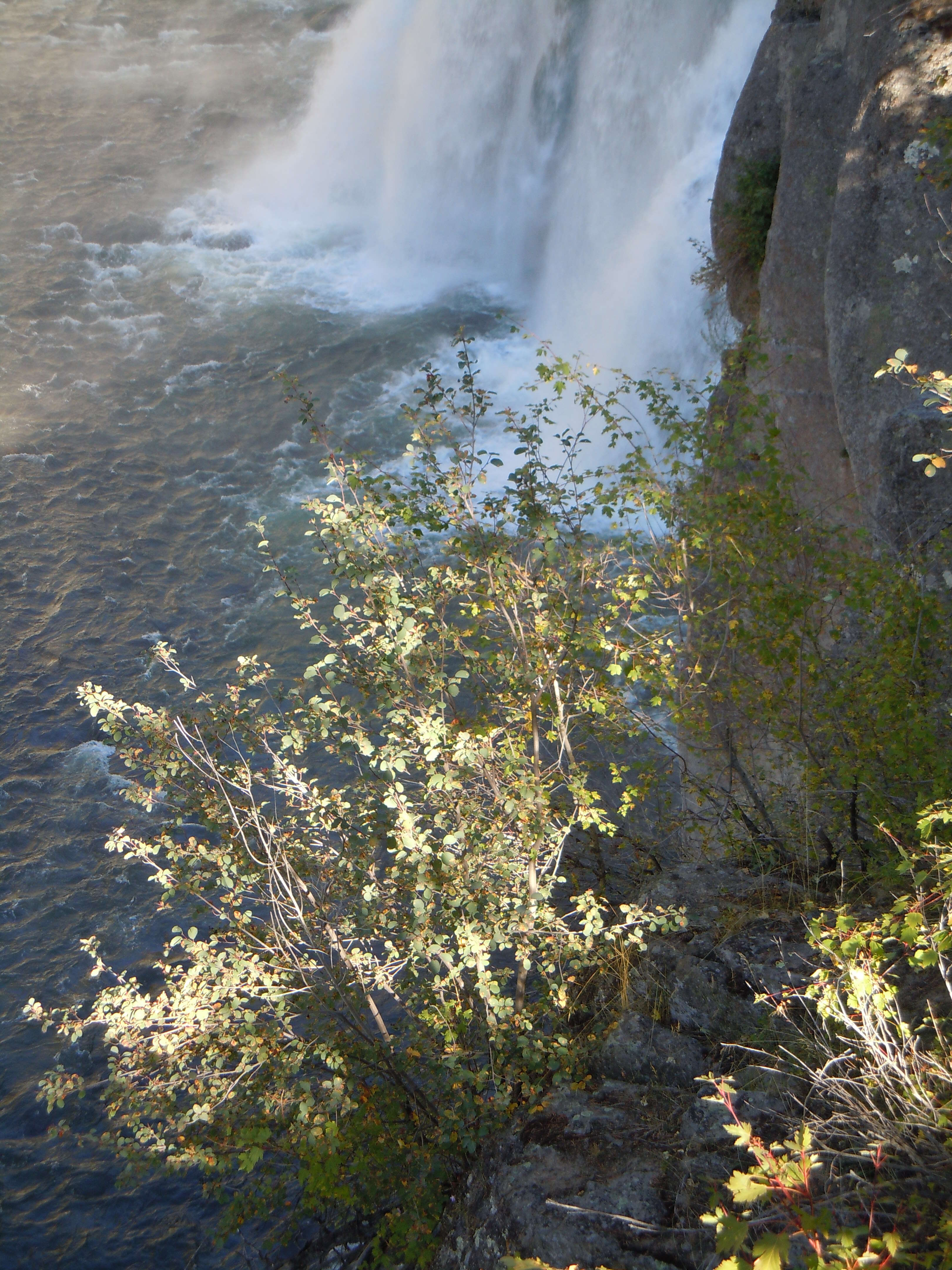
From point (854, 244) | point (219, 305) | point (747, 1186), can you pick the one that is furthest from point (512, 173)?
point (747, 1186)

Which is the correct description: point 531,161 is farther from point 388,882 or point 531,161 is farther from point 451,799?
point 388,882

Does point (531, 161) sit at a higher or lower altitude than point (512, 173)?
lower

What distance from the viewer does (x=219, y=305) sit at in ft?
58.3

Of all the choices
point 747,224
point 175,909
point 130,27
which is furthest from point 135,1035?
point 130,27

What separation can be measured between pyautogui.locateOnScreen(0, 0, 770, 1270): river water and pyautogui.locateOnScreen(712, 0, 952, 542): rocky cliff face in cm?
546

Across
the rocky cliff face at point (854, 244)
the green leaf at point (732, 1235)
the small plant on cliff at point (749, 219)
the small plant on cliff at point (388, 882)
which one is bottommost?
the green leaf at point (732, 1235)

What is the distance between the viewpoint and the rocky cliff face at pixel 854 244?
588 cm

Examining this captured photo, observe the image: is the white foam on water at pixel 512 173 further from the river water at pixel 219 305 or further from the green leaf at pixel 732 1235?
the green leaf at pixel 732 1235

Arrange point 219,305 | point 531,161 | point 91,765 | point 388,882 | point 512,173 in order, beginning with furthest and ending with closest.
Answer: point 512,173
point 531,161
point 219,305
point 91,765
point 388,882

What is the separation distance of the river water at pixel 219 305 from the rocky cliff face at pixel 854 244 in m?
5.46

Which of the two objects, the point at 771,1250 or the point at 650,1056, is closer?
the point at 771,1250

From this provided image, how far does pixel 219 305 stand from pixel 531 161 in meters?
7.00

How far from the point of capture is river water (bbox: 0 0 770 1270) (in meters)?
9.05

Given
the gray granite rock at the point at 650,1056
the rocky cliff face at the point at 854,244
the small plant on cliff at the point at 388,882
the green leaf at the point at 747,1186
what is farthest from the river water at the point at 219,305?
the rocky cliff face at the point at 854,244
